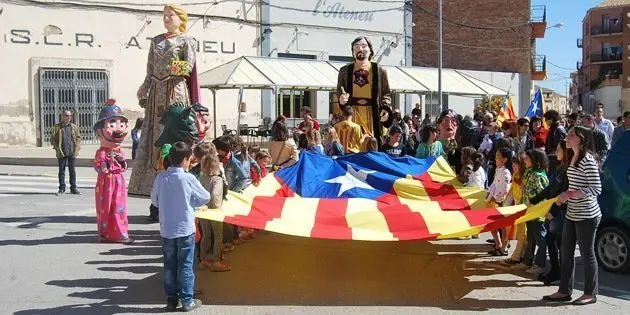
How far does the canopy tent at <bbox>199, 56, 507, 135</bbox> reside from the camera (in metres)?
22.3

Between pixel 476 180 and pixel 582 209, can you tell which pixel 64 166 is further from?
pixel 582 209

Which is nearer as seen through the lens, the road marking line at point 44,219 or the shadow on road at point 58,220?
the road marking line at point 44,219

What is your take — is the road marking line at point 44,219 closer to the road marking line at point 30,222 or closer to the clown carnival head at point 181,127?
the road marking line at point 30,222

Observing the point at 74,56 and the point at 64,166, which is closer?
the point at 64,166

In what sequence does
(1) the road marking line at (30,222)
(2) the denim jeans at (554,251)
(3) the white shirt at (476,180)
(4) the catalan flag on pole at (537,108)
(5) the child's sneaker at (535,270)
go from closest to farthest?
(2) the denim jeans at (554,251), (5) the child's sneaker at (535,270), (3) the white shirt at (476,180), (1) the road marking line at (30,222), (4) the catalan flag on pole at (537,108)

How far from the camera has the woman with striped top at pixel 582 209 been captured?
6387mm

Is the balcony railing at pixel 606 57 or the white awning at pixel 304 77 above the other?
the balcony railing at pixel 606 57

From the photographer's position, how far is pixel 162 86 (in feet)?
33.4

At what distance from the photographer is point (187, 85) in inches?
403

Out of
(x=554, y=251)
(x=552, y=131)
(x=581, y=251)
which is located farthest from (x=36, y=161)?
(x=581, y=251)

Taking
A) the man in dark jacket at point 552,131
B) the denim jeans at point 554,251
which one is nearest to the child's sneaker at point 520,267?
the denim jeans at point 554,251

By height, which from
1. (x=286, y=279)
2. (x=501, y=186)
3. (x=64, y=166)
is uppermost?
(x=501, y=186)

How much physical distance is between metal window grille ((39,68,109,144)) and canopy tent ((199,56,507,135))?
425 centimetres

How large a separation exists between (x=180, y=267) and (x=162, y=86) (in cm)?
450
